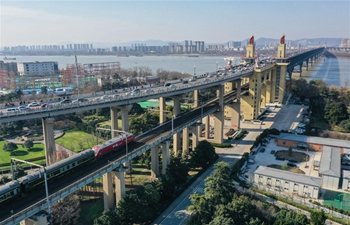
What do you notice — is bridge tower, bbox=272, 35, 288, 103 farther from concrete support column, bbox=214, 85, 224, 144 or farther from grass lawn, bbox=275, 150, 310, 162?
concrete support column, bbox=214, 85, 224, 144

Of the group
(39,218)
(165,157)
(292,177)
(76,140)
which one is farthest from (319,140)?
(39,218)

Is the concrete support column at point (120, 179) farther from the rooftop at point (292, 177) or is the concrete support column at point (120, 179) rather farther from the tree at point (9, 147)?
the tree at point (9, 147)

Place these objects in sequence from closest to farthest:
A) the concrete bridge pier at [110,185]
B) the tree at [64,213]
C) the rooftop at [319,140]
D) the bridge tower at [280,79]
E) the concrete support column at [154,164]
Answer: the tree at [64,213], the concrete bridge pier at [110,185], the concrete support column at [154,164], the rooftop at [319,140], the bridge tower at [280,79]

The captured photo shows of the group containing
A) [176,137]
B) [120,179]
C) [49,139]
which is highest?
[49,139]

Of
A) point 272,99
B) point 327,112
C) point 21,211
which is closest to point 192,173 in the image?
point 21,211

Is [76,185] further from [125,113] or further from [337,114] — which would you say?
[337,114]

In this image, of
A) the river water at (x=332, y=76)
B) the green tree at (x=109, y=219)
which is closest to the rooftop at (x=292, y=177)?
the green tree at (x=109, y=219)

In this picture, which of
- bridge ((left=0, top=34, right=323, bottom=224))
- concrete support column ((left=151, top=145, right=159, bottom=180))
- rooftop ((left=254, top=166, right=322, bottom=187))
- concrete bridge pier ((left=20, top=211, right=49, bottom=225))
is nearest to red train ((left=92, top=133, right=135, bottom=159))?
bridge ((left=0, top=34, right=323, bottom=224))
